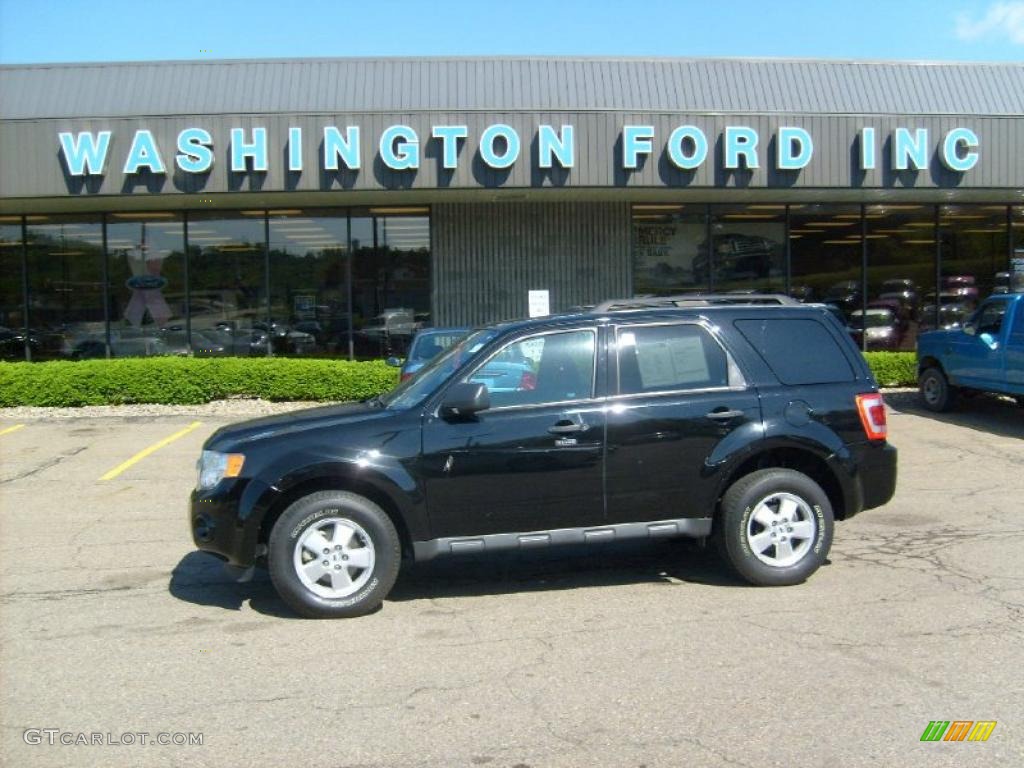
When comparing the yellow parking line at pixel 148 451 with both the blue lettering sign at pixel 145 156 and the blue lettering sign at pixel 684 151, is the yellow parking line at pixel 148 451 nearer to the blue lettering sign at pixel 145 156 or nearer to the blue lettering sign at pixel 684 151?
the blue lettering sign at pixel 145 156

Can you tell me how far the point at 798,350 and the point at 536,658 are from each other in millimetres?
2890

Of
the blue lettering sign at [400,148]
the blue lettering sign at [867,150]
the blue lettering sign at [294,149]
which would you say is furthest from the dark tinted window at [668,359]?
the blue lettering sign at [867,150]

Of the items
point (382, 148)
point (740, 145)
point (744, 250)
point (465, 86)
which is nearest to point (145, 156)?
point (382, 148)

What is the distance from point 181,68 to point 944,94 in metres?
14.8

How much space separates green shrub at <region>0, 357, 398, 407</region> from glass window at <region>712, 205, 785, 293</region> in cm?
678

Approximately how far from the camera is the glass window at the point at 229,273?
18.0 meters

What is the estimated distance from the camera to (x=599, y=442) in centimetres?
601

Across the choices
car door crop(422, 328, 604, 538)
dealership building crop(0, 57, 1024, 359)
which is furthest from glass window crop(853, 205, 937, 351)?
car door crop(422, 328, 604, 538)

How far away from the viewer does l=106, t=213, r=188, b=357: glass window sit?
18.0m

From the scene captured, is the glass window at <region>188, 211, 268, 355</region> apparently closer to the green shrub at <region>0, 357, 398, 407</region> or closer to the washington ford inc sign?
the green shrub at <region>0, 357, 398, 407</region>

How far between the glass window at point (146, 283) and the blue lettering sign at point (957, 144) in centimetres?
1374

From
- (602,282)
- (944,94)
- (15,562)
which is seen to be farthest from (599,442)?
(944,94)

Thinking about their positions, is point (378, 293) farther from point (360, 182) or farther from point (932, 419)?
point (932, 419)

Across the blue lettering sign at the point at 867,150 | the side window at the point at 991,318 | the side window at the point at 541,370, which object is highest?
the blue lettering sign at the point at 867,150
